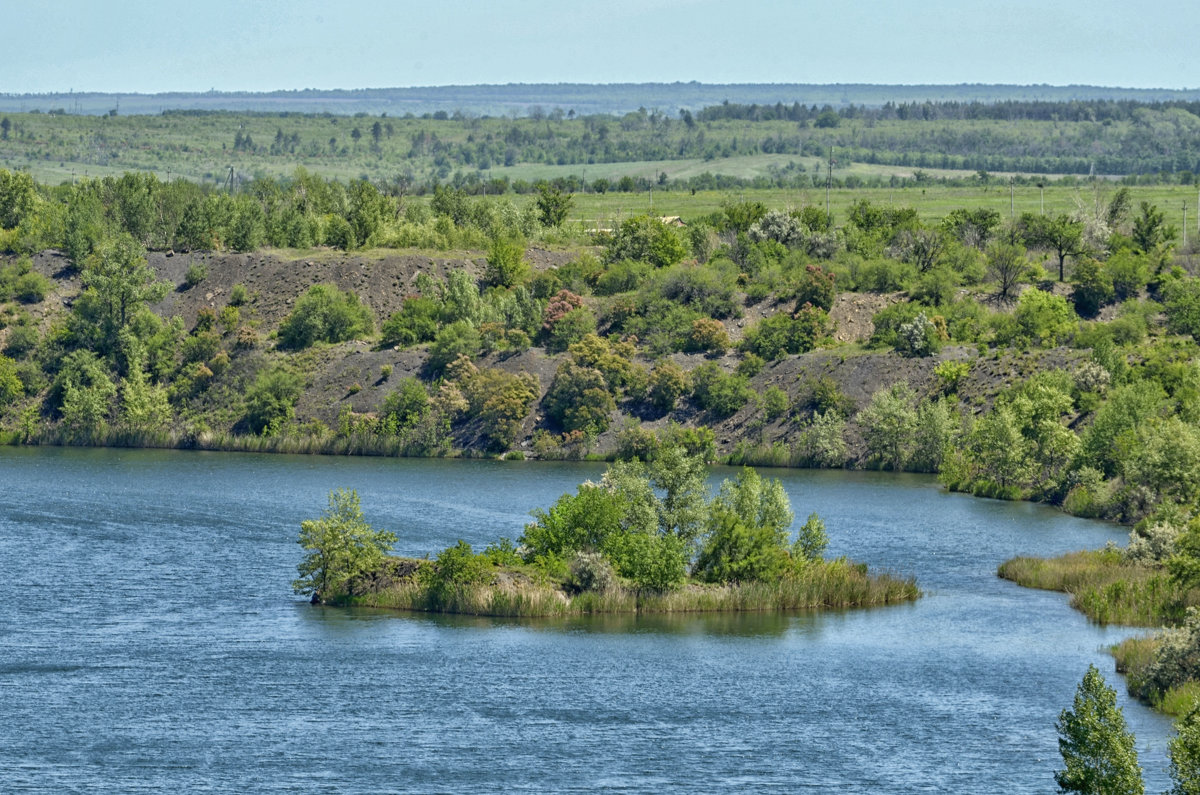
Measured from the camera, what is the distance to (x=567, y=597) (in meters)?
66.1

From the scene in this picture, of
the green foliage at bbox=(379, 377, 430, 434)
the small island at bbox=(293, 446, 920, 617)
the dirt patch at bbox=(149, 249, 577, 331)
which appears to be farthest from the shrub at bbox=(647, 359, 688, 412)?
the small island at bbox=(293, 446, 920, 617)

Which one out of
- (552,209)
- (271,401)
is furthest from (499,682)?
(552,209)

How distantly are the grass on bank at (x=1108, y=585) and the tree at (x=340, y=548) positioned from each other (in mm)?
27159

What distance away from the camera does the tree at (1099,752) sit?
1469 inches

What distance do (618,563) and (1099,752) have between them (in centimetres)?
3062

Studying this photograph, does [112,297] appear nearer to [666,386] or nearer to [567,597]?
[666,386]

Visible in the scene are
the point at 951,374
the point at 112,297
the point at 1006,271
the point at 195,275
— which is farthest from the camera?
the point at 195,275

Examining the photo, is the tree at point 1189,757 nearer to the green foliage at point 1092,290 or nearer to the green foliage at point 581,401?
the green foliage at point 581,401

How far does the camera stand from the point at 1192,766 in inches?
1411

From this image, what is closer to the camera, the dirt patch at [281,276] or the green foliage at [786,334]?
the green foliage at [786,334]

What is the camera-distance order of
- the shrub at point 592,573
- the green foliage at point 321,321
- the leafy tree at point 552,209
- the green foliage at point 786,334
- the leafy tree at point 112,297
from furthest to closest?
the leafy tree at point 552,209, the green foliage at point 321,321, the leafy tree at point 112,297, the green foliage at point 786,334, the shrub at point 592,573

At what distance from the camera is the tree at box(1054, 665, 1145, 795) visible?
1469 inches

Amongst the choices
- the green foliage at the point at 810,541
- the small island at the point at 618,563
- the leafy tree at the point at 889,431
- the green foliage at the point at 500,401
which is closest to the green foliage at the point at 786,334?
the leafy tree at the point at 889,431

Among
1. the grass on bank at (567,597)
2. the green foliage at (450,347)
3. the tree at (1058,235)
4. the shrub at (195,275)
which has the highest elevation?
the tree at (1058,235)
